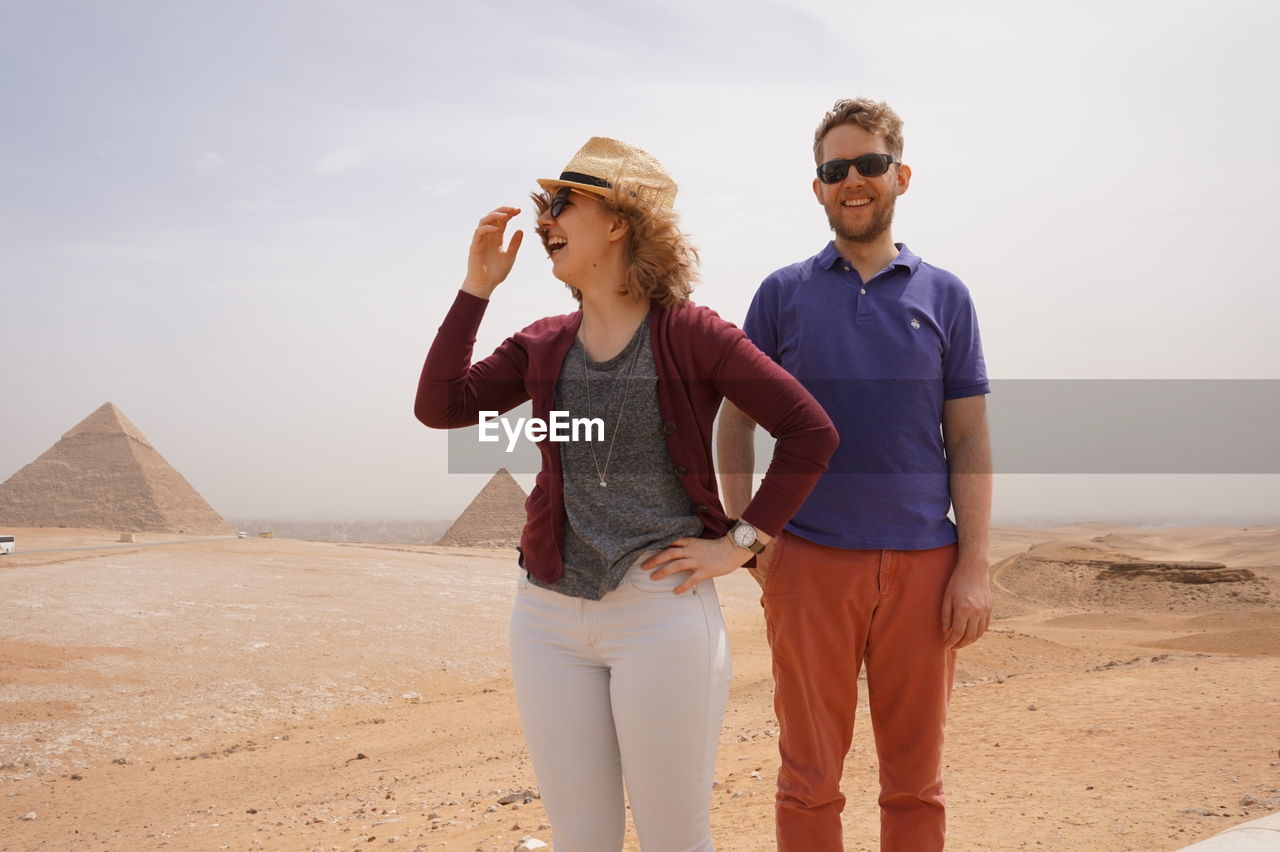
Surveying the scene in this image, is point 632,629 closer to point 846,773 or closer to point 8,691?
point 846,773

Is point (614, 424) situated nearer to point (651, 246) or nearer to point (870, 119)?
point (651, 246)

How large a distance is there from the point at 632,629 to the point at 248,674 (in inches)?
455

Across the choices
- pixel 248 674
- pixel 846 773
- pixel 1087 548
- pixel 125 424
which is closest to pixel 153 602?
pixel 248 674

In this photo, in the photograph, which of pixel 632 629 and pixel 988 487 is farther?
pixel 988 487

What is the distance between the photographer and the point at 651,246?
2021mm

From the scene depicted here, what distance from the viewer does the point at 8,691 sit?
33.5 ft

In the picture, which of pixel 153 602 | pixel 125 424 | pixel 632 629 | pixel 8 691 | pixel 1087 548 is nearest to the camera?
pixel 632 629

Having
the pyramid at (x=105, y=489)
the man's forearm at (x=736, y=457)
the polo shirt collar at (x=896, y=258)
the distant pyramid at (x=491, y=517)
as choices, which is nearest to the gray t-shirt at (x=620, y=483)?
the man's forearm at (x=736, y=457)

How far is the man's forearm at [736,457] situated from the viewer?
2.53 m

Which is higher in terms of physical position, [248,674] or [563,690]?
[563,690]

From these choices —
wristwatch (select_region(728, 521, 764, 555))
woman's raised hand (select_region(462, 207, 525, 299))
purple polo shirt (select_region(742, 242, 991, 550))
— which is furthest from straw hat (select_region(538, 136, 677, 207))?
wristwatch (select_region(728, 521, 764, 555))

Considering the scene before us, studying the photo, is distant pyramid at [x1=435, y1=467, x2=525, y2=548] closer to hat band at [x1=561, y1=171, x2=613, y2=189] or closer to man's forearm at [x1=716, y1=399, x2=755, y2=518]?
man's forearm at [x1=716, y1=399, x2=755, y2=518]

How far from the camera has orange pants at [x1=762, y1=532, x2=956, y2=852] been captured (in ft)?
7.81

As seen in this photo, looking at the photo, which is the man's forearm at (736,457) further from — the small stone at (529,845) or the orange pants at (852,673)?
the small stone at (529,845)
